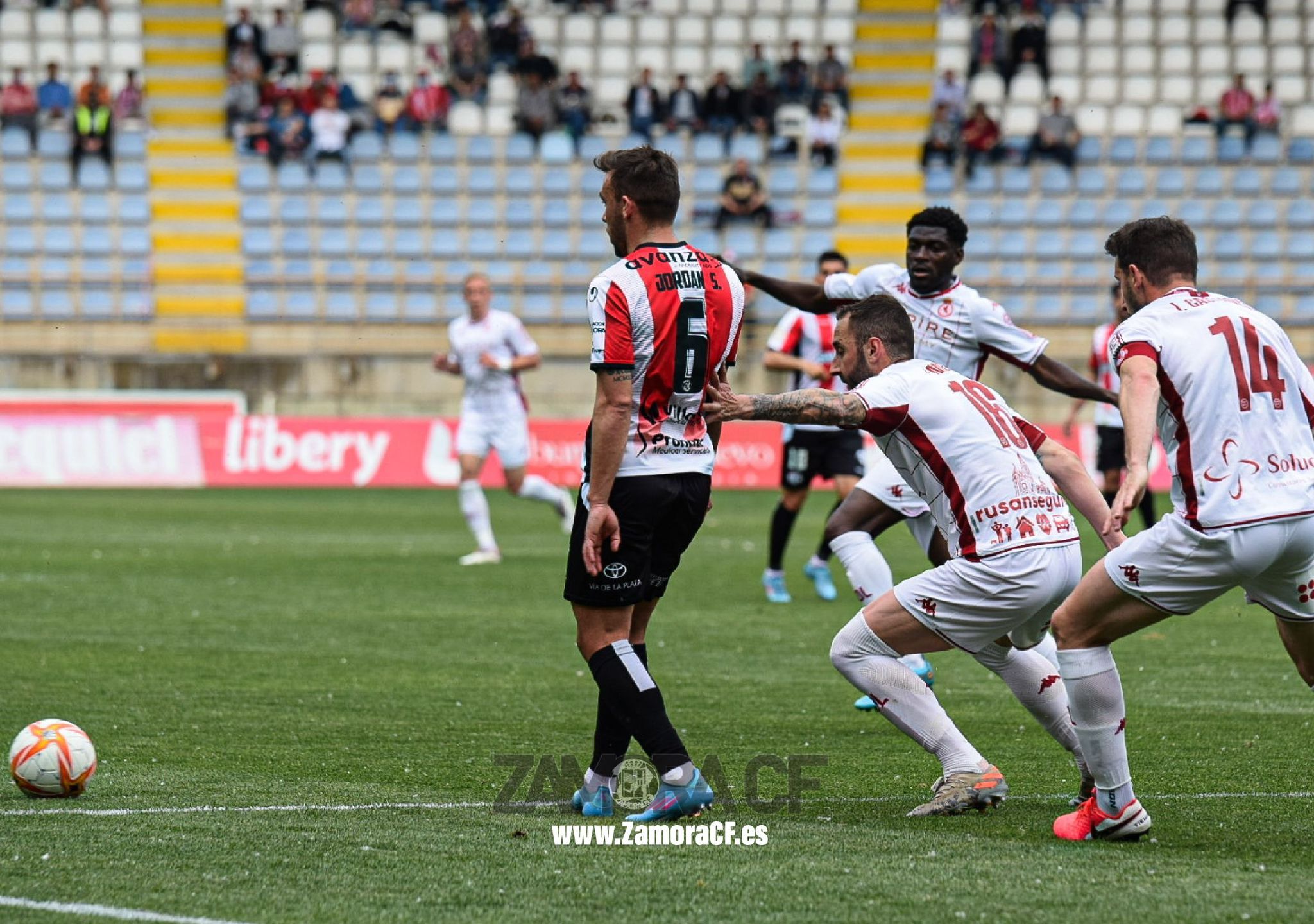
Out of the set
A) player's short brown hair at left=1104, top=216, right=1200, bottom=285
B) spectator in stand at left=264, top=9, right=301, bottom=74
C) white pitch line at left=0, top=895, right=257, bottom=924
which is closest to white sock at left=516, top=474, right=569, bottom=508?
player's short brown hair at left=1104, top=216, right=1200, bottom=285

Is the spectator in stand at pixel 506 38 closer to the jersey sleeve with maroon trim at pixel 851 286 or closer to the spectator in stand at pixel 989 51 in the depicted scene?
the spectator in stand at pixel 989 51

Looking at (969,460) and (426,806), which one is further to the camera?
(426,806)

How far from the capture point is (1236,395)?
529 cm

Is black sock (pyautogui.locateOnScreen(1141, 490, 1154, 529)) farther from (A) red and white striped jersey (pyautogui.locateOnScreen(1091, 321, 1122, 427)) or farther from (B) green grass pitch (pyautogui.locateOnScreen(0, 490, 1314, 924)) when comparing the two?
(B) green grass pitch (pyautogui.locateOnScreen(0, 490, 1314, 924))

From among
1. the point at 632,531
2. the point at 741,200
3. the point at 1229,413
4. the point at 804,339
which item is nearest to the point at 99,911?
the point at 632,531

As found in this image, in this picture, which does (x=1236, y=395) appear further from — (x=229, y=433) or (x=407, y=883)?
(x=229, y=433)

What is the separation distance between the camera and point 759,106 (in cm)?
2920

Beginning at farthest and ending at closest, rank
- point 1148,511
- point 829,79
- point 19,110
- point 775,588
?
1. point 19,110
2. point 829,79
3. point 1148,511
4. point 775,588

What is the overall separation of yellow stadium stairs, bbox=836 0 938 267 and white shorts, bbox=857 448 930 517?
20766 mm

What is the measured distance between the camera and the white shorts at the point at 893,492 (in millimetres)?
8250

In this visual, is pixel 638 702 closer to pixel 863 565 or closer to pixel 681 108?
pixel 863 565

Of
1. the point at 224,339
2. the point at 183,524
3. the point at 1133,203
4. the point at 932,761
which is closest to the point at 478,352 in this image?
the point at 183,524

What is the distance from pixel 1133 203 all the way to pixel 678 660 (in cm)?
2178

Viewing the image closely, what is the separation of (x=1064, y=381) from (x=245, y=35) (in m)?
24.8
